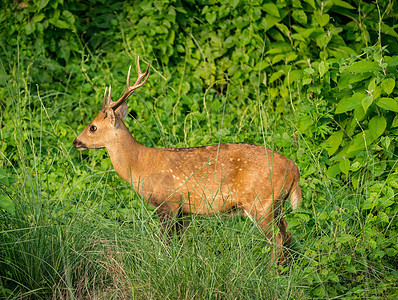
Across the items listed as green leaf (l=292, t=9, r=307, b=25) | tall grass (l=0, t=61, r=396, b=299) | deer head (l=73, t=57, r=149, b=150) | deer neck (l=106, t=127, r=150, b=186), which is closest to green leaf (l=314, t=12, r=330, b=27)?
green leaf (l=292, t=9, r=307, b=25)

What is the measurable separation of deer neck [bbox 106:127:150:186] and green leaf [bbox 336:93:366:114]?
1670 millimetres

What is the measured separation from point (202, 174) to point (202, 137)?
1.22 m

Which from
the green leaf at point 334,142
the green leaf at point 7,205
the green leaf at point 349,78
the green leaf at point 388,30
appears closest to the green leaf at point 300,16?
the green leaf at point 388,30

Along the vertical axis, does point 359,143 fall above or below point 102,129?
below

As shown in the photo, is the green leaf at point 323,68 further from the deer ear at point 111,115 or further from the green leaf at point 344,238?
the green leaf at point 344,238

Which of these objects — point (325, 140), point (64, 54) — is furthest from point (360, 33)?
point (64, 54)

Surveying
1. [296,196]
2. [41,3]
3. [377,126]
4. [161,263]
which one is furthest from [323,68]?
[41,3]

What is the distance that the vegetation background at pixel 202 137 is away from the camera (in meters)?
3.47

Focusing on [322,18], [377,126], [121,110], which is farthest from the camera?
[322,18]

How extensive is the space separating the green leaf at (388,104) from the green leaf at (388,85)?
6 cm

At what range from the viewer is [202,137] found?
232 inches

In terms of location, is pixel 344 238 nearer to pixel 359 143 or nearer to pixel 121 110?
pixel 359 143

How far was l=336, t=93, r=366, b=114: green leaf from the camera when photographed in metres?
4.63

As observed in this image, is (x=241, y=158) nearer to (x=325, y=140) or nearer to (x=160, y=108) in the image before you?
(x=325, y=140)
